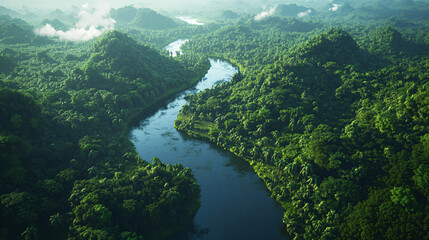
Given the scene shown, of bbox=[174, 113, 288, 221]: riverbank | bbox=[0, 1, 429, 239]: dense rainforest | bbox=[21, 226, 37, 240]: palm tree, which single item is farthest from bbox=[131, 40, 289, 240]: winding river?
bbox=[21, 226, 37, 240]: palm tree

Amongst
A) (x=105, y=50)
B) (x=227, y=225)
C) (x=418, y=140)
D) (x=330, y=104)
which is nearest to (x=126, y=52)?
(x=105, y=50)

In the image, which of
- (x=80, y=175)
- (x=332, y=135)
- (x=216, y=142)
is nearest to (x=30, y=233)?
(x=80, y=175)

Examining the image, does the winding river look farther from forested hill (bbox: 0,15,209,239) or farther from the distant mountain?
the distant mountain

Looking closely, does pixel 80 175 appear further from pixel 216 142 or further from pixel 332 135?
pixel 332 135

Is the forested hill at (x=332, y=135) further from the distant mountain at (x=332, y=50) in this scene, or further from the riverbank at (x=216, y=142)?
the distant mountain at (x=332, y=50)

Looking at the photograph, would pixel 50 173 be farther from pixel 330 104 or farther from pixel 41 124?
pixel 330 104

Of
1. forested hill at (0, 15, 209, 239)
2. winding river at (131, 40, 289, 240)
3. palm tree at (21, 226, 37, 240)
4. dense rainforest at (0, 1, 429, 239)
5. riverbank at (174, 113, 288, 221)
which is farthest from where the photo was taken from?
riverbank at (174, 113, 288, 221)

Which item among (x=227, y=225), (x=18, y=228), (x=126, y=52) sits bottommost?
(x=227, y=225)
